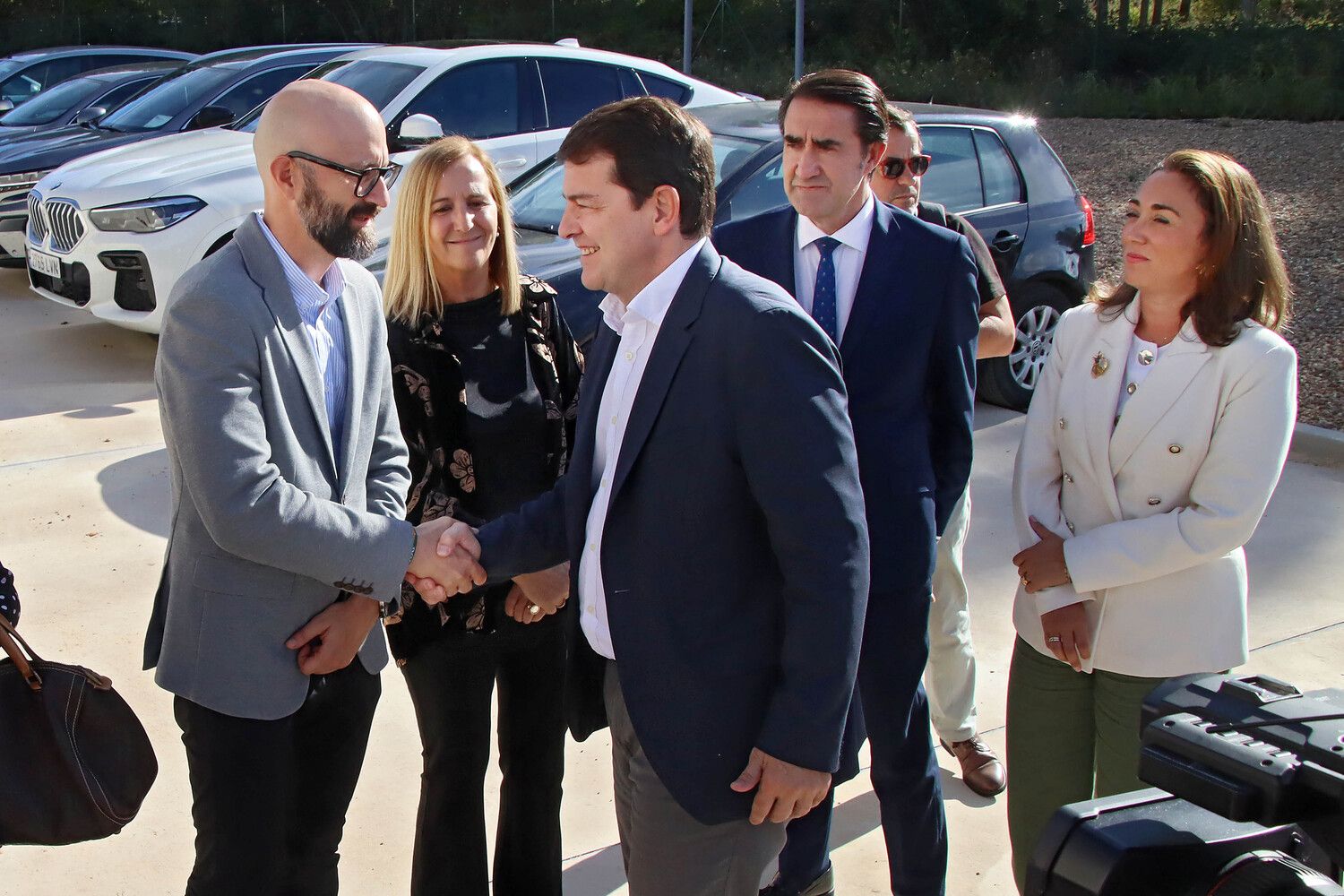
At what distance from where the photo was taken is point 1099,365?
2814 millimetres

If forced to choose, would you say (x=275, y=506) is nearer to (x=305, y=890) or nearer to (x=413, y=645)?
(x=413, y=645)

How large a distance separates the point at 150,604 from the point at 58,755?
2763mm

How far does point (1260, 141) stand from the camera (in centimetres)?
1555

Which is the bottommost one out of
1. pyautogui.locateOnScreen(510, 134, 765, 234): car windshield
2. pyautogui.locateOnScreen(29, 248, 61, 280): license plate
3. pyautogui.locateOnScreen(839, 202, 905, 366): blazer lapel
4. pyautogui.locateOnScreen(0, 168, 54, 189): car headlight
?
pyautogui.locateOnScreen(29, 248, 61, 280): license plate

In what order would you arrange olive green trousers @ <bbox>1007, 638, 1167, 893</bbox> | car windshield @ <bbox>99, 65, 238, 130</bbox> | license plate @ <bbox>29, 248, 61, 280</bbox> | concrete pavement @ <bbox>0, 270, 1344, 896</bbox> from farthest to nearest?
car windshield @ <bbox>99, 65, 238, 130</bbox> < license plate @ <bbox>29, 248, 61, 280</bbox> < concrete pavement @ <bbox>0, 270, 1344, 896</bbox> < olive green trousers @ <bbox>1007, 638, 1167, 893</bbox>

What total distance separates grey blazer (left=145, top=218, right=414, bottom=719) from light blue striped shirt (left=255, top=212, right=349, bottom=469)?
0.02m

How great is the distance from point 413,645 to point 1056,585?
1.45 m

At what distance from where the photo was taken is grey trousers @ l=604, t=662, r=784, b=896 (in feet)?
7.06

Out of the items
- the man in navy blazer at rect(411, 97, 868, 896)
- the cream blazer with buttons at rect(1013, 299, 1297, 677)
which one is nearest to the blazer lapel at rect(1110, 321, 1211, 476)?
the cream blazer with buttons at rect(1013, 299, 1297, 677)

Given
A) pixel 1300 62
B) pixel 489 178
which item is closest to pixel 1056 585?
pixel 489 178

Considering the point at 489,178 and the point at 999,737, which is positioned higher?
the point at 489,178

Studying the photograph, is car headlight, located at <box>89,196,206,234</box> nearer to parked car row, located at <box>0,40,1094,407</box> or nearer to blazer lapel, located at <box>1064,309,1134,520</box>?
parked car row, located at <box>0,40,1094,407</box>

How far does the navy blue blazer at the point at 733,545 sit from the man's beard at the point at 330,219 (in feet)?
2.28

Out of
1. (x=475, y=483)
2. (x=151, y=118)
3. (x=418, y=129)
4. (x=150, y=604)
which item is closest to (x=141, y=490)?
(x=150, y=604)
